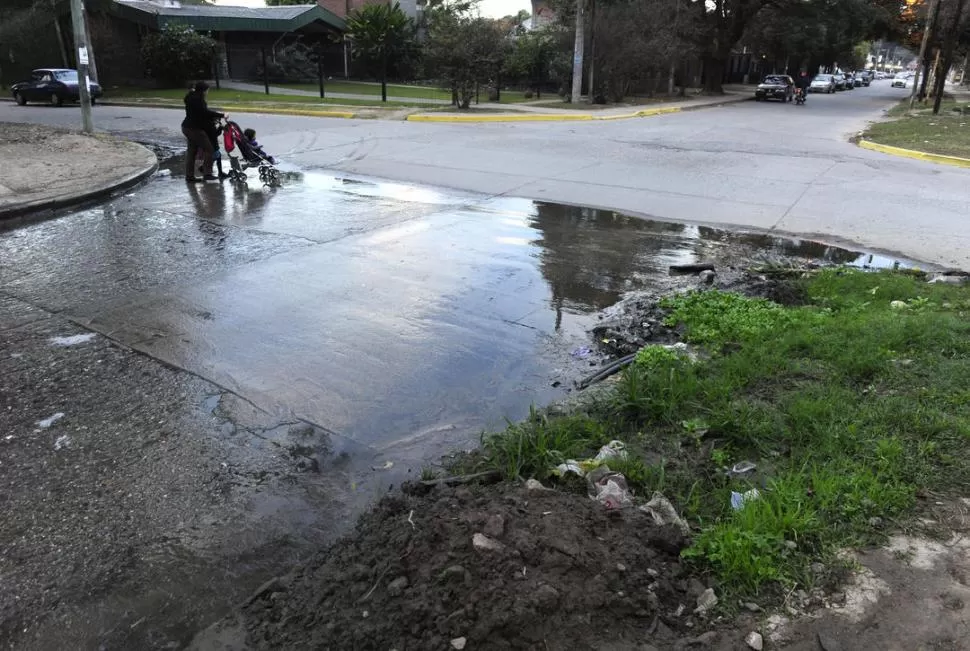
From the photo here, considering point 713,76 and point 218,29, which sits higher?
point 218,29

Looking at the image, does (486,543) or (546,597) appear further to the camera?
(486,543)

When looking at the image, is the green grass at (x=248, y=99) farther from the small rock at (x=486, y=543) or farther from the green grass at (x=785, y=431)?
the small rock at (x=486, y=543)

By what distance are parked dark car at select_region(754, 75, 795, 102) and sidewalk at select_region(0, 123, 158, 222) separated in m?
40.3

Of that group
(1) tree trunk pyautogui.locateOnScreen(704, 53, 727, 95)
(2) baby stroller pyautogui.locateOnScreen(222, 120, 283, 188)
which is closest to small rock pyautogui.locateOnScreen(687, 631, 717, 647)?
(2) baby stroller pyautogui.locateOnScreen(222, 120, 283, 188)

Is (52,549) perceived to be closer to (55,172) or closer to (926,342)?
(926,342)

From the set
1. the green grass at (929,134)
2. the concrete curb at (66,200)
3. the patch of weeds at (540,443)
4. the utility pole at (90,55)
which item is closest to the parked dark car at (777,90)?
the green grass at (929,134)

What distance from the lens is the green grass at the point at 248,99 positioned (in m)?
27.7

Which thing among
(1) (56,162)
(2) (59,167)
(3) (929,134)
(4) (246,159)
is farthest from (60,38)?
(3) (929,134)

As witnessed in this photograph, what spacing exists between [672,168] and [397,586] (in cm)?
1368

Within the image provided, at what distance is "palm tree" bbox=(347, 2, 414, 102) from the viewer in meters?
40.9

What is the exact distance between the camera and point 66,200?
10.8 meters

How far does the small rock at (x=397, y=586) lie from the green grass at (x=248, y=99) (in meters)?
25.6

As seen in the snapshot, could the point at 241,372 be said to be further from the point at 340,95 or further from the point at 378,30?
the point at 378,30

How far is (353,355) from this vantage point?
5656mm
